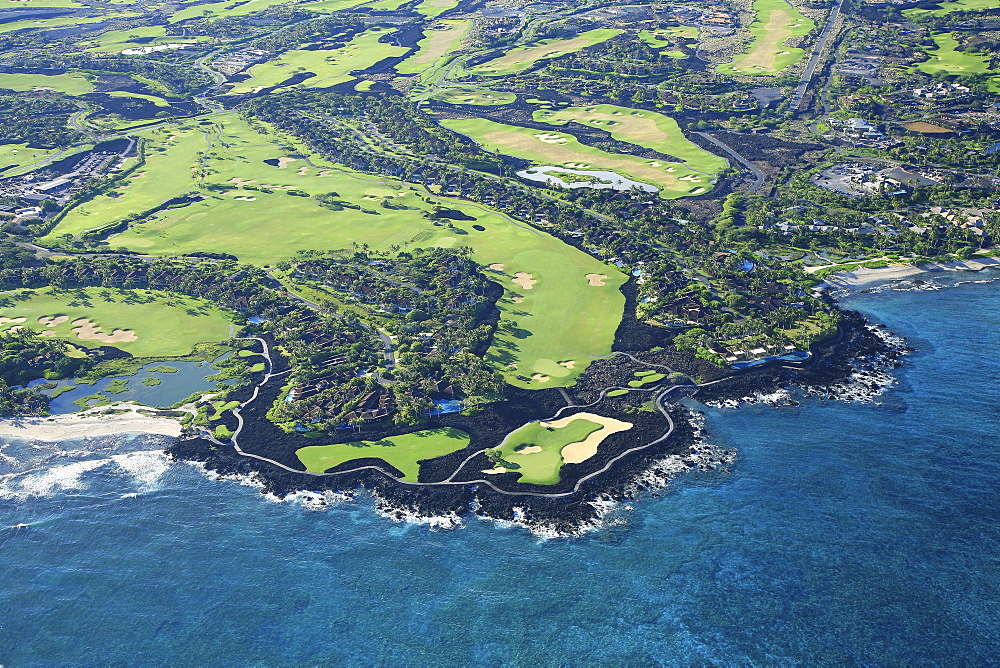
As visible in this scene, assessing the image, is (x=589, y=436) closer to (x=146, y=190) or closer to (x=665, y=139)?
(x=665, y=139)

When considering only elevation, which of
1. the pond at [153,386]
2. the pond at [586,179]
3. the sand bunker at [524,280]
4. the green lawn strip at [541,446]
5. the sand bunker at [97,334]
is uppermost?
the pond at [586,179]

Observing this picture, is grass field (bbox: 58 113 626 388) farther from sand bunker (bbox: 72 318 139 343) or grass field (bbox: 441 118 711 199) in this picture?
grass field (bbox: 441 118 711 199)

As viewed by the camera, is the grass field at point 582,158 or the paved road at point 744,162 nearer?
the paved road at point 744,162

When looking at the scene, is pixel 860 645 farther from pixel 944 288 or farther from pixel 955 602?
pixel 944 288

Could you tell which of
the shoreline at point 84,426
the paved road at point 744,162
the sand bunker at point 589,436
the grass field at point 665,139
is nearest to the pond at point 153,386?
the shoreline at point 84,426

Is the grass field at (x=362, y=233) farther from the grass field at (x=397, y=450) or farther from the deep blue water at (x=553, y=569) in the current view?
the deep blue water at (x=553, y=569)

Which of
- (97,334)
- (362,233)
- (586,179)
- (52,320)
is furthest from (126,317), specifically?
(586,179)

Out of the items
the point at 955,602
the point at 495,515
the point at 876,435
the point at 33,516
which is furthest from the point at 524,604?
the point at 33,516
